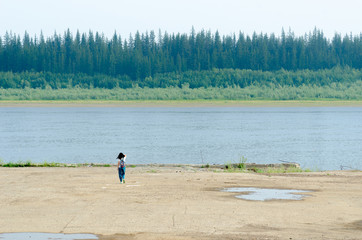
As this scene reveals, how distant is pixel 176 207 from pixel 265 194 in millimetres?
3880

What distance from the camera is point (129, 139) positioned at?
59500mm

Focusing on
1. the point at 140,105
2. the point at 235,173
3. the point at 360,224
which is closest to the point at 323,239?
the point at 360,224

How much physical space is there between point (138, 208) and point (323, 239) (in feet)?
18.9

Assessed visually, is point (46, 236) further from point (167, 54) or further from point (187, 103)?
point (167, 54)

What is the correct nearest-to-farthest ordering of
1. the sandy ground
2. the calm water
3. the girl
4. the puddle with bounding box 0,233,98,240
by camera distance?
the puddle with bounding box 0,233,98,240, the sandy ground, the girl, the calm water

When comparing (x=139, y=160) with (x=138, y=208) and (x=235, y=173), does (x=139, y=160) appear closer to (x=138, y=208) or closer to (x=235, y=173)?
(x=235, y=173)

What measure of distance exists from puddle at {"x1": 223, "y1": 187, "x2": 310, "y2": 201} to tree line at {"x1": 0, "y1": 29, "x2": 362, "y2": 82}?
132987 millimetres

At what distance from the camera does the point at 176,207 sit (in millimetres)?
17453

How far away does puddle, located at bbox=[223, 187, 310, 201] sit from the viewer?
19.2 m

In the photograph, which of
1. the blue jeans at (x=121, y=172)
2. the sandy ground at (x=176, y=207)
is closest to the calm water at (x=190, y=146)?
the sandy ground at (x=176, y=207)

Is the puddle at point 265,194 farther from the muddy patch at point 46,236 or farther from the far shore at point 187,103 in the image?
the far shore at point 187,103

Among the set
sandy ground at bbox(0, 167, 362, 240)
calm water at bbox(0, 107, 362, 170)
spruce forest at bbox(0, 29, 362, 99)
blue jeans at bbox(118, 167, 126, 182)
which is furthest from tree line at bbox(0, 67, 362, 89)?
blue jeans at bbox(118, 167, 126, 182)

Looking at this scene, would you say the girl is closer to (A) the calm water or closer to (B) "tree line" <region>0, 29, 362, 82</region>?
(A) the calm water

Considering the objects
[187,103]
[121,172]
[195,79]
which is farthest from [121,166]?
[195,79]
